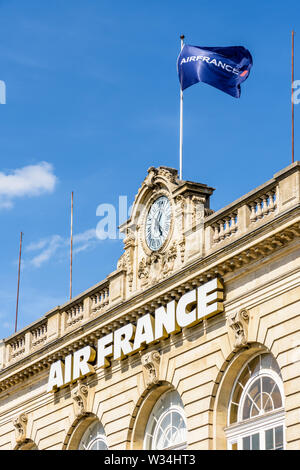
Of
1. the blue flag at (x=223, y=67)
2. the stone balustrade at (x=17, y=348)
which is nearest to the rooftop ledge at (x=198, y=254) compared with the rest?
the stone balustrade at (x=17, y=348)

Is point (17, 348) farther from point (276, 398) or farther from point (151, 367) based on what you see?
point (276, 398)

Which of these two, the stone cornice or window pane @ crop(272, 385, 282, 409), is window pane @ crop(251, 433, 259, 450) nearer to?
window pane @ crop(272, 385, 282, 409)

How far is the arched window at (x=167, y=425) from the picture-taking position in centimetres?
3959

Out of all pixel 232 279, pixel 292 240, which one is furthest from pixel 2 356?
pixel 292 240

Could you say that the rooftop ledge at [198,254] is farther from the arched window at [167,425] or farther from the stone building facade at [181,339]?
the arched window at [167,425]

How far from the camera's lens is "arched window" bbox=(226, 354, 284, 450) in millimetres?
35219

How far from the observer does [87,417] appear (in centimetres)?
4488

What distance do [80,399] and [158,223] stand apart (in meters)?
7.50

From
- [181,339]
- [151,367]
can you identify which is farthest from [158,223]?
[151,367]

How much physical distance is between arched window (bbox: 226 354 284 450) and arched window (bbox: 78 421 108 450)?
8206mm

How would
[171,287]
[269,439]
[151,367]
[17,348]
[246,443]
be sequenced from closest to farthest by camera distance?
1. [269,439]
2. [246,443]
3. [171,287]
4. [151,367]
5. [17,348]

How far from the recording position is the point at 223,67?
1601 inches

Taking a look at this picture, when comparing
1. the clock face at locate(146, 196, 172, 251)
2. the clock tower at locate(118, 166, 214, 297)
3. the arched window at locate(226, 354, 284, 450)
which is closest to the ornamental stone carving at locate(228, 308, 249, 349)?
the arched window at locate(226, 354, 284, 450)
